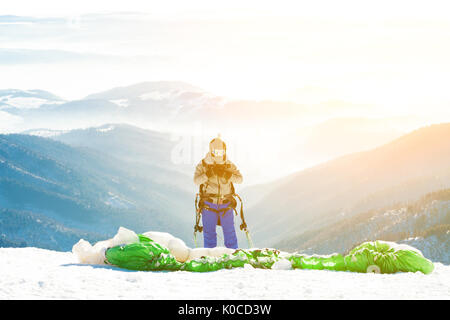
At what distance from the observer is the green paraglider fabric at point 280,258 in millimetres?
11430

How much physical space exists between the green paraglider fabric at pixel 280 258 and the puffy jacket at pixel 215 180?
4.00 metres

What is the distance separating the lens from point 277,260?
12.1m

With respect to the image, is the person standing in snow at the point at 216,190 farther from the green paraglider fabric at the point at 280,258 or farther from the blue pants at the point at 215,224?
the green paraglider fabric at the point at 280,258

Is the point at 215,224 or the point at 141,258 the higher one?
the point at 215,224

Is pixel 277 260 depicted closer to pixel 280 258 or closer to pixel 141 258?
pixel 280 258

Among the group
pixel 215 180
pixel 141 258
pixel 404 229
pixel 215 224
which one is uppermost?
pixel 215 180

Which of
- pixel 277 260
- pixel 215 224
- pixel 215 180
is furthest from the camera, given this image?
pixel 215 224

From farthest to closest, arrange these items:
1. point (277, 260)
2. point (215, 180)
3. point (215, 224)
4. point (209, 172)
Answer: point (215, 224) < point (215, 180) < point (209, 172) < point (277, 260)

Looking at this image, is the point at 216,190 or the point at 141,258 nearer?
the point at 141,258

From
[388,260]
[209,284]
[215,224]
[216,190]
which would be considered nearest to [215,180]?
[216,190]

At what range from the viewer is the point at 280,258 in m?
12.3

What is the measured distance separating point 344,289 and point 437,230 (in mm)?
110044

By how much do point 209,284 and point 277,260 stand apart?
106 inches
